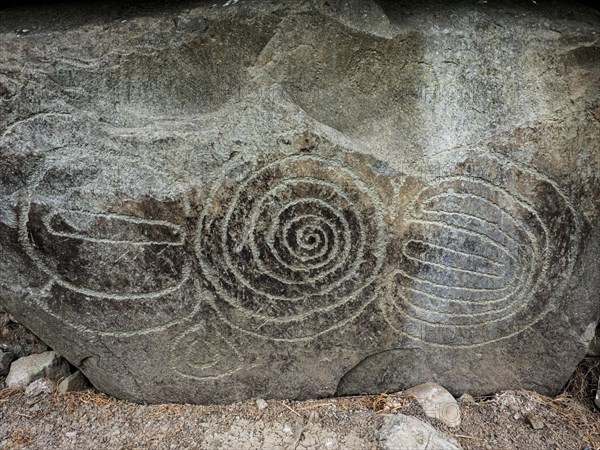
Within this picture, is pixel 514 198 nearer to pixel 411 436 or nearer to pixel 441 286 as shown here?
pixel 441 286

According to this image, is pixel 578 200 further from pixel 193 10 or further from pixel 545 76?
pixel 193 10

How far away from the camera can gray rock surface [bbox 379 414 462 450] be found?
5.85 feet

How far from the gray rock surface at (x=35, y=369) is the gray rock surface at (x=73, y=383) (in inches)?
2.3

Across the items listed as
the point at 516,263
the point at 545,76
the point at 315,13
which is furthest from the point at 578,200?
the point at 315,13

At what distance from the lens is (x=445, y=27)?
1.73 metres

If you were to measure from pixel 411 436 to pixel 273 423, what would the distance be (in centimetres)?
44

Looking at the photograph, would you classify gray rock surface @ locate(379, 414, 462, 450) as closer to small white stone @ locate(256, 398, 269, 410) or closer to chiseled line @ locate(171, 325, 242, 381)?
small white stone @ locate(256, 398, 269, 410)

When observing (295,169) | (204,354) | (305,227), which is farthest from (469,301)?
(204,354)

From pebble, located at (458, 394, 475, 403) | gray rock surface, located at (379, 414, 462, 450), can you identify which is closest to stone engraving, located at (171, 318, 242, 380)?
gray rock surface, located at (379, 414, 462, 450)

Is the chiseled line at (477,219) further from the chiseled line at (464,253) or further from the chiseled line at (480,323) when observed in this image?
the chiseled line at (480,323)

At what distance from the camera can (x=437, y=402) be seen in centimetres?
197

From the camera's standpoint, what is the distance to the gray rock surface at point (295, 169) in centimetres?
171

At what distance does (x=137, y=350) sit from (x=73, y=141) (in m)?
0.67

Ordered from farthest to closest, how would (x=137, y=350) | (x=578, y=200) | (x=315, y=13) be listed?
(x=137, y=350), (x=578, y=200), (x=315, y=13)
